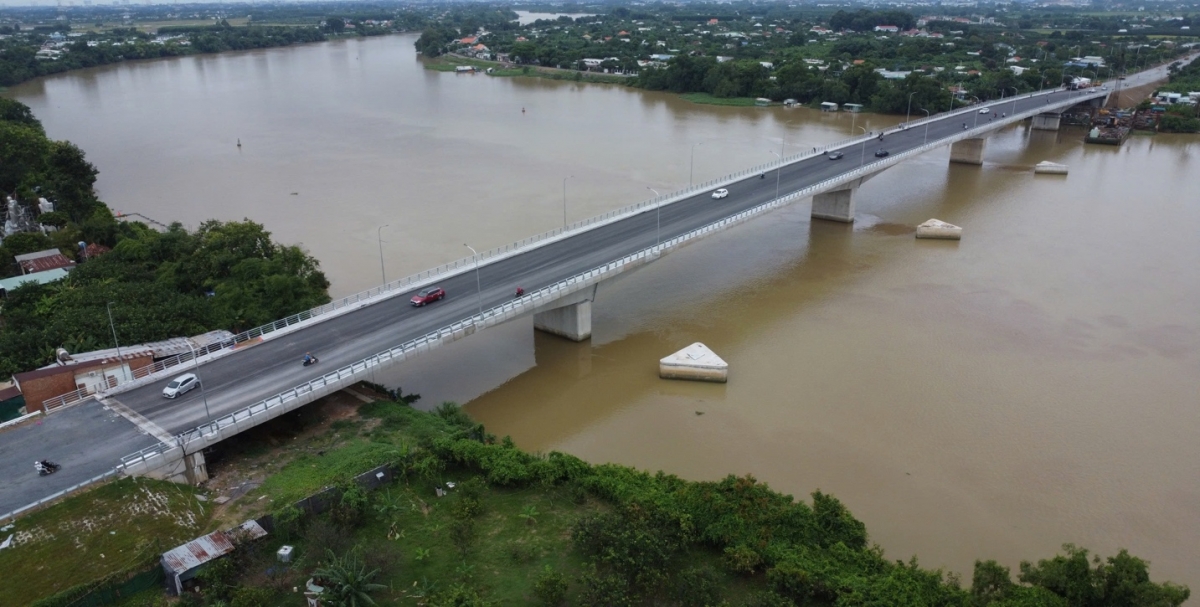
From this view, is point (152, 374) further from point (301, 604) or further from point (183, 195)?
point (183, 195)

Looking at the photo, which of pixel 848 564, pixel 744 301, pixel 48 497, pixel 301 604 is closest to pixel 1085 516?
pixel 848 564

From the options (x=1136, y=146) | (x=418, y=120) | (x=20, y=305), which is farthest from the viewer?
(x=418, y=120)

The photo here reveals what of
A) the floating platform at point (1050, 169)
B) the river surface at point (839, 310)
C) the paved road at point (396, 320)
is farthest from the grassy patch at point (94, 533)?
the floating platform at point (1050, 169)

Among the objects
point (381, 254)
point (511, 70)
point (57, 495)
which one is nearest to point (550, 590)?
point (57, 495)

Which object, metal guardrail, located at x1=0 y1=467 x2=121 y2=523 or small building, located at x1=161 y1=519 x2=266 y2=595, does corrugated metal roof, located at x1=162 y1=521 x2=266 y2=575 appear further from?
metal guardrail, located at x1=0 y1=467 x2=121 y2=523

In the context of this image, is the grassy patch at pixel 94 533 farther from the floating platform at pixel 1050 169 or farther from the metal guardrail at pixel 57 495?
the floating platform at pixel 1050 169
